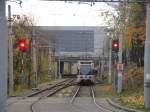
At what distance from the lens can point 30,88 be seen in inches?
2576

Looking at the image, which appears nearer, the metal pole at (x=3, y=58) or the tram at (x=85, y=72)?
the metal pole at (x=3, y=58)

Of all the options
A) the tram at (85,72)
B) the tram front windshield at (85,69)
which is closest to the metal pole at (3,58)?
the tram at (85,72)

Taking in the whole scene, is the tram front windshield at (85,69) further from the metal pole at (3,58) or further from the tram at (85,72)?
the metal pole at (3,58)

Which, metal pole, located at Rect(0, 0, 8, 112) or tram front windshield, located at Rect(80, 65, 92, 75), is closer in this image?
metal pole, located at Rect(0, 0, 8, 112)

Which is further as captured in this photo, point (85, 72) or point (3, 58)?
point (85, 72)

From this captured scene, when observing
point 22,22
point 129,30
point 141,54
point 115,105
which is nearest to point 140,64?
point 141,54

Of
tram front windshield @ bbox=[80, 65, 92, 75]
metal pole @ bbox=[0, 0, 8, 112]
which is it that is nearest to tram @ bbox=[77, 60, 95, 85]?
tram front windshield @ bbox=[80, 65, 92, 75]

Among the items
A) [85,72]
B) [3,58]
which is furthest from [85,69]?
[3,58]

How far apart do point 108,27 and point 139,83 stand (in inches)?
736

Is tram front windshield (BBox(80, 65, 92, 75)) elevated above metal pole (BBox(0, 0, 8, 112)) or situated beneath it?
situated beneath

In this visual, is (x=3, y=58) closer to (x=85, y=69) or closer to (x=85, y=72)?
(x=85, y=72)

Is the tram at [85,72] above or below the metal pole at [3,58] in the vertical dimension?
below

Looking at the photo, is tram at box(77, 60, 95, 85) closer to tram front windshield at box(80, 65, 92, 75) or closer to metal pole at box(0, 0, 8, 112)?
tram front windshield at box(80, 65, 92, 75)

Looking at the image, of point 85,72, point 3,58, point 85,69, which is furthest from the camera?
Answer: point 85,69
